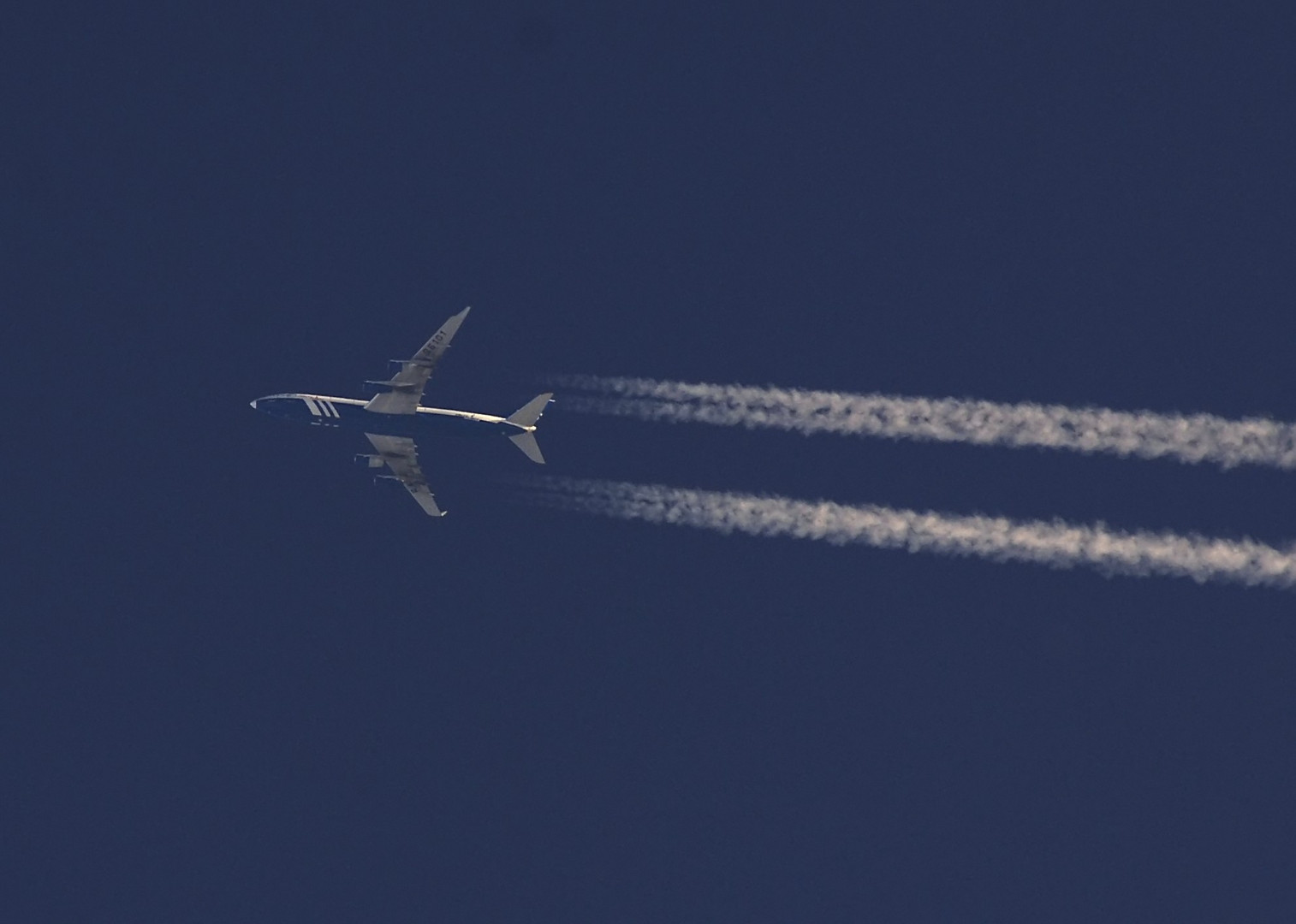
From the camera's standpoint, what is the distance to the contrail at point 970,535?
3012 inches

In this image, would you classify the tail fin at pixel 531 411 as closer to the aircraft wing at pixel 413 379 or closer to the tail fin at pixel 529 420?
the tail fin at pixel 529 420

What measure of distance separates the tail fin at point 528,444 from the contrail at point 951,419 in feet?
19.7

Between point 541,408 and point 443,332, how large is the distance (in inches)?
277

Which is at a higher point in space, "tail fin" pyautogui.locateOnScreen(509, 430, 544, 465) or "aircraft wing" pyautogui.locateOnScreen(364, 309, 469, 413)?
"aircraft wing" pyautogui.locateOnScreen(364, 309, 469, 413)

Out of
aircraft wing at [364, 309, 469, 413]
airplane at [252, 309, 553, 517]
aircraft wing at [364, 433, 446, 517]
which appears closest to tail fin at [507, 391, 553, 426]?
airplane at [252, 309, 553, 517]

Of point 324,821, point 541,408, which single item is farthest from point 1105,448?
point 324,821

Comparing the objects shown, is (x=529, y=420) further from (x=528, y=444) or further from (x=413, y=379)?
(x=413, y=379)

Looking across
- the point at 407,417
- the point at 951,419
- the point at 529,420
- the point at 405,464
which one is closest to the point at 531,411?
the point at 529,420

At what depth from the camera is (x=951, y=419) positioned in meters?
84.3

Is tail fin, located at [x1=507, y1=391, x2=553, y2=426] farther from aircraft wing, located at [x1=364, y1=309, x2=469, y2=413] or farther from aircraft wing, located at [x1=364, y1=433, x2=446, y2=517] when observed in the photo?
aircraft wing, located at [x1=364, y1=433, x2=446, y2=517]

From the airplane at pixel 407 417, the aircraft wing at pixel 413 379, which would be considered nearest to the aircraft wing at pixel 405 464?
the airplane at pixel 407 417

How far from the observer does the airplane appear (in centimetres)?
8119

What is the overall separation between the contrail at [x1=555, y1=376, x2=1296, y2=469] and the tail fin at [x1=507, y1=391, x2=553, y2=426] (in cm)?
570

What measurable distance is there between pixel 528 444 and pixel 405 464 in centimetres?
1006
